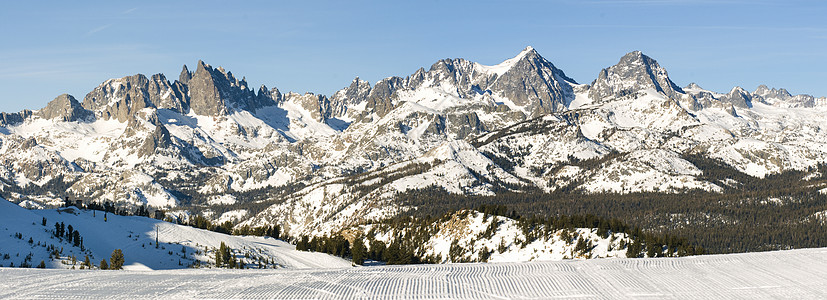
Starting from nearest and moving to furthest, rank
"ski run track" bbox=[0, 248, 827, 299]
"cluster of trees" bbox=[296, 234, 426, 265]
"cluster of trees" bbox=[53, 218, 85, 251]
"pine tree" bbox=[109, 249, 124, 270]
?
"ski run track" bbox=[0, 248, 827, 299] < "pine tree" bbox=[109, 249, 124, 270] < "cluster of trees" bbox=[53, 218, 85, 251] < "cluster of trees" bbox=[296, 234, 426, 265]

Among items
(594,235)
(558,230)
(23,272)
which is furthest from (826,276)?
(558,230)

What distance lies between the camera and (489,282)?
1485 inches

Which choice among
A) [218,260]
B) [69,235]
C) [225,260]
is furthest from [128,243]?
[218,260]

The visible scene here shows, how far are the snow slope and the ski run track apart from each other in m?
33.4

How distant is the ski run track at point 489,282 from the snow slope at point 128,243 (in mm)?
33379

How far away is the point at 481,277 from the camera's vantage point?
39719 millimetres

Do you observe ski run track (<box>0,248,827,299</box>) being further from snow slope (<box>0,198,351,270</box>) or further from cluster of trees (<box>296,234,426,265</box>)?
cluster of trees (<box>296,234,426,265</box>)

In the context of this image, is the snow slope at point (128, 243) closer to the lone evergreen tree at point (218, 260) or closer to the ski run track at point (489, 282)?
the lone evergreen tree at point (218, 260)

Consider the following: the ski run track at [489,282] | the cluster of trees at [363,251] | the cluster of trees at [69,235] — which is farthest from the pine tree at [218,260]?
the ski run track at [489,282]

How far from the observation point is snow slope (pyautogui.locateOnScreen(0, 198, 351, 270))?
77.2 meters

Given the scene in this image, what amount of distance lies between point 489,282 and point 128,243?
68.6 m

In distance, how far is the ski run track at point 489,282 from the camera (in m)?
34.1

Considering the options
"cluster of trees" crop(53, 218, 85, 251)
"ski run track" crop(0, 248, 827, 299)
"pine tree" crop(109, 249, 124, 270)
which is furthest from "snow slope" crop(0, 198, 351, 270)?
"ski run track" crop(0, 248, 827, 299)

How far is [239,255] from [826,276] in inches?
2872
